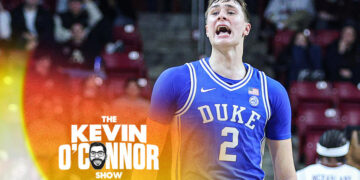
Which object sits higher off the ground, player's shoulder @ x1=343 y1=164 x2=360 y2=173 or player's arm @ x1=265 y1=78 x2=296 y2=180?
player's arm @ x1=265 y1=78 x2=296 y2=180

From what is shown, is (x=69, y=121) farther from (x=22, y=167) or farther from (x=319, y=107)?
(x=319, y=107)

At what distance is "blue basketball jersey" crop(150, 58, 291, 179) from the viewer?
9.82 feet

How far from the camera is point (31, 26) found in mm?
9523

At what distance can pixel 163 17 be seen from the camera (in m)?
12.2

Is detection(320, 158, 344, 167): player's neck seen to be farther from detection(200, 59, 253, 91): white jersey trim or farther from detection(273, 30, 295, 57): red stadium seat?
detection(273, 30, 295, 57): red stadium seat

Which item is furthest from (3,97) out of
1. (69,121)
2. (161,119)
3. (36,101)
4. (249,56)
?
(161,119)

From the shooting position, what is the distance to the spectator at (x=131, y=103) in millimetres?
7738

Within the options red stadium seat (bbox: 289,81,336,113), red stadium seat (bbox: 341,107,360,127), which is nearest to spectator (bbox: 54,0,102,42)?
red stadium seat (bbox: 289,81,336,113)

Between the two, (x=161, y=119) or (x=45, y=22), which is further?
(x=45, y=22)

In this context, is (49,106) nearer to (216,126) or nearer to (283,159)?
(283,159)

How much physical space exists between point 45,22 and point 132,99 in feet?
7.63

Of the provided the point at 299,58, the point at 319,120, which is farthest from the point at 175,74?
the point at 299,58

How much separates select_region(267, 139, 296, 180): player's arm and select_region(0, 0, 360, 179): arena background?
414cm

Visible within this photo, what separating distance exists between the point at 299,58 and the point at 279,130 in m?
6.42
